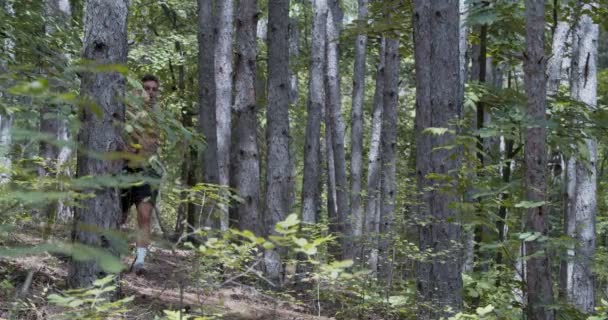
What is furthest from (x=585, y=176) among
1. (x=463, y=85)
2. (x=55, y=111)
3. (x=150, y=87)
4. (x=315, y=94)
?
(x=55, y=111)

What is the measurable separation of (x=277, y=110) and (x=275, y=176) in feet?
2.93

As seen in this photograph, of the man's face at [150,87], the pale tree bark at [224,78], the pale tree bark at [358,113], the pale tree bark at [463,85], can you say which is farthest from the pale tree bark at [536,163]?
the pale tree bark at [358,113]

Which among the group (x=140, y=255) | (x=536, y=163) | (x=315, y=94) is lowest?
(x=140, y=255)

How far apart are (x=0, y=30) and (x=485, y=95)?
5.15 m

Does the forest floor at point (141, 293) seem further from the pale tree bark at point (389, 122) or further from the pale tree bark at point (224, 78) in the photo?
the pale tree bark at point (389, 122)

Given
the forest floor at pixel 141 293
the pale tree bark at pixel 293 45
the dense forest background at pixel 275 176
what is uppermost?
the pale tree bark at pixel 293 45

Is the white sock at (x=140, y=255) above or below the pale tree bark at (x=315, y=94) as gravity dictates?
below

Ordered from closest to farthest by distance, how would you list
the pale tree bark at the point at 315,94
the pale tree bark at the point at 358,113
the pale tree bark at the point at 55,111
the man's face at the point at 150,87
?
the pale tree bark at the point at 55,111 → the man's face at the point at 150,87 → the pale tree bark at the point at 315,94 → the pale tree bark at the point at 358,113

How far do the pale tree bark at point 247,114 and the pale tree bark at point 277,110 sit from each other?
0.68 feet

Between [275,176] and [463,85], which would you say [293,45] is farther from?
[463,85]

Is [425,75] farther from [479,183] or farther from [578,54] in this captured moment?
[578,54]

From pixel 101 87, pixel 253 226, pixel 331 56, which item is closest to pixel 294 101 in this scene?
pixel 331 56

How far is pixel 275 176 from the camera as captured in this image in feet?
28.9

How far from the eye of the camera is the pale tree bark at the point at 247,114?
29.1 feet
